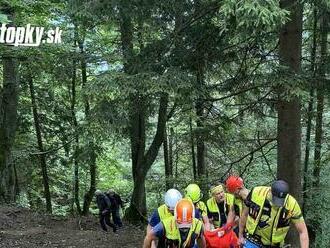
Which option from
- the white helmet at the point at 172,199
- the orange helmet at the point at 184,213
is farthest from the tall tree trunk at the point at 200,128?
the orange helmet at the point at 184,213

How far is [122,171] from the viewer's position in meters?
24.4

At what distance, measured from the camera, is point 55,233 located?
1353 centimetres

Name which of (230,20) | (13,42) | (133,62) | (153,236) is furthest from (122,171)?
(153,236)

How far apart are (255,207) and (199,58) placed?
4.86m

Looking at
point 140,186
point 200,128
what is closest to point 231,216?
point 200,128

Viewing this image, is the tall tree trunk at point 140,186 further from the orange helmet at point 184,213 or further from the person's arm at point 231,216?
the orange helmet at point 184,213

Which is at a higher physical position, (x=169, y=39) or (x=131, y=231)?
(x=169, y=39)

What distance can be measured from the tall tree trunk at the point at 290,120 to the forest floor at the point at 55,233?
4670 mm

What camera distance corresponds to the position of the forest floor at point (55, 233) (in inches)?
473

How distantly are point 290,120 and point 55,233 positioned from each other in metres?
7.37

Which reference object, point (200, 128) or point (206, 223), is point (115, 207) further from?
point (206, 223)

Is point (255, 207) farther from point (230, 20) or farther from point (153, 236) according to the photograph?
point (230, 20)

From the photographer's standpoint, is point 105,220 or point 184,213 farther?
point 105,220

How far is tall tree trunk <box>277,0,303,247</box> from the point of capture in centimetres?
945
